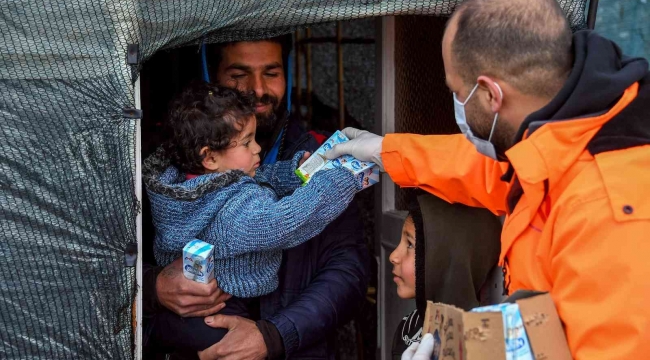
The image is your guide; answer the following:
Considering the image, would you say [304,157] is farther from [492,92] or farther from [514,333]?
[514,333]

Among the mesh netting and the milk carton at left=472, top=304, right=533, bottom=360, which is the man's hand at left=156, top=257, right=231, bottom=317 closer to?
the mesh netting

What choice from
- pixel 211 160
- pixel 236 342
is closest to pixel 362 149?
pixel 211 160

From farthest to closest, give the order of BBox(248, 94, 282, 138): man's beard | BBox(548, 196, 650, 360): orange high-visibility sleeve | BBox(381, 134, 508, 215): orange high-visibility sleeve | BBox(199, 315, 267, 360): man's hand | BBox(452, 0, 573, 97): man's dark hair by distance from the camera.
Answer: BBox(248, 94, 282, 138): man's beard
BBox(199, 315, 267, 360): man's hand
BBox(381, 134, 508, 215): orange high-visibility sleeve
BBox(452, 0, 573, 97): man's dark hair
BBox(548, 196, 650, 360): orange high-visibility sleeve

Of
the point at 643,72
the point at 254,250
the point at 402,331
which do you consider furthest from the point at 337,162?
the point at 643,72

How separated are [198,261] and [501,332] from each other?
48.5 inches

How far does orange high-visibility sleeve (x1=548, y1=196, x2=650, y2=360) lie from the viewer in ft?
6.01

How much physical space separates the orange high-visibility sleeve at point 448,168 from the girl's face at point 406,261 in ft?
0.66

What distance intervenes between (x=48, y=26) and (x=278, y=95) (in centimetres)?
119

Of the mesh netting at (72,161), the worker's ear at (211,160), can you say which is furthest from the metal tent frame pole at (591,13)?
the worker's ear at (211,160)

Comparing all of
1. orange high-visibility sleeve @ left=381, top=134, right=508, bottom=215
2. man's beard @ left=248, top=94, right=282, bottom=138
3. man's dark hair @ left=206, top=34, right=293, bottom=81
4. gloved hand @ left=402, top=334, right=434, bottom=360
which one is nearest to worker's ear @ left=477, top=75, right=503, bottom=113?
orange high-visibility sleeve @ left=381, top=134, right=508, bottom=215

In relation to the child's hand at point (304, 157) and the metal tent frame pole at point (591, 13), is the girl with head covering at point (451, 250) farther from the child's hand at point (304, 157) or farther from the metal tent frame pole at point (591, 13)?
the metal tent frame pole at point (591, 13)

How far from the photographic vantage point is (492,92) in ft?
7.18

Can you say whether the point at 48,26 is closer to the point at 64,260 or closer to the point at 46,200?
the point at 46,200

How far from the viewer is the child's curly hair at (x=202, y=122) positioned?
2.91 metres
